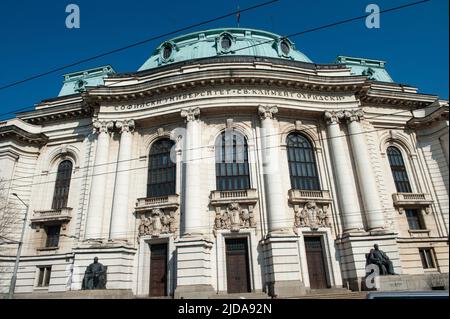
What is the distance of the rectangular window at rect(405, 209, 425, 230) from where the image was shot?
23.2 m

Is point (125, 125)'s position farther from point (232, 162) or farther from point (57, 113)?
point (232, 162)

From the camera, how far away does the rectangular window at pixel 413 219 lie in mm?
23203

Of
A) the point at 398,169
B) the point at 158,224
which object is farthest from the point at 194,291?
the point at 398,169

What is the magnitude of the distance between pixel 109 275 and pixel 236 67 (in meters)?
18.2

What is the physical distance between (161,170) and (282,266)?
11867 mm

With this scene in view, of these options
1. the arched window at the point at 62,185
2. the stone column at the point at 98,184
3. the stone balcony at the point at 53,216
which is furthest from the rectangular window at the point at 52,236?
the stone column at the point at 98,184

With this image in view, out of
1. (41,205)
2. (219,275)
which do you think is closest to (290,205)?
(219,275)

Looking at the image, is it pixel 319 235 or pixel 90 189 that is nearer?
pixel 319 235

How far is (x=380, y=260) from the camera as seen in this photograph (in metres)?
19.0

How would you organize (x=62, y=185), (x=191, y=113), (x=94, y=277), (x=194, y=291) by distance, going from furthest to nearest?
(x=62, y=185) < (x=191, y=113) < (x=94, y=277) < (x=194, y=291)

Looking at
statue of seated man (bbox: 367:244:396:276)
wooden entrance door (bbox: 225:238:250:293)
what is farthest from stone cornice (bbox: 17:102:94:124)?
statue of seated man (bbox: 367:244:396:276)

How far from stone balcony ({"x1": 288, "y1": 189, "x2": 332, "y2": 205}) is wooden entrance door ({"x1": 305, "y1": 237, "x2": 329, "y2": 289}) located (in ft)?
9.15

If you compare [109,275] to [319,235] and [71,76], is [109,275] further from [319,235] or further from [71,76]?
[71,76]

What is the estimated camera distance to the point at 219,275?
21000 millimetres
